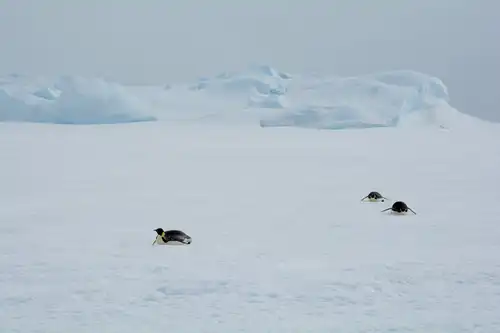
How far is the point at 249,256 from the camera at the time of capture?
188 inches

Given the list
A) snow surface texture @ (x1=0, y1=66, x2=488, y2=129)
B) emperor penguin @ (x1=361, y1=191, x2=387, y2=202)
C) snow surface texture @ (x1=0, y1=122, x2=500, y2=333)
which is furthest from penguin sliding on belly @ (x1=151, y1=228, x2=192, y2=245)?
snow surface texture @ (x1=0, y1=66, x2=488, y2=129)

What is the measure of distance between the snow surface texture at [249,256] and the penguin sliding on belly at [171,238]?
0.11 metres

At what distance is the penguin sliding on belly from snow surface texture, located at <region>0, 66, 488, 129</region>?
2928 cm

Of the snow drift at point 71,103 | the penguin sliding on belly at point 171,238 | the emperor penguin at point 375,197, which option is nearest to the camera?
the penguin sliding on belly at point 171,238

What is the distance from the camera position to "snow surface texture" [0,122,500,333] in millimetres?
3332

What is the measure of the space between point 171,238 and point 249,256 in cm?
74

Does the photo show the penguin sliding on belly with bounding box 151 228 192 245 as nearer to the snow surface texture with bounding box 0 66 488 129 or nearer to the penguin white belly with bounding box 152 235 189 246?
the penguin white belly with bounding box 152 235 189 246

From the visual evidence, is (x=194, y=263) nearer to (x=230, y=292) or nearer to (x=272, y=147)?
(x=230, y=292)

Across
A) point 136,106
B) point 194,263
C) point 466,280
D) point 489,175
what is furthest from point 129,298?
point 136,106

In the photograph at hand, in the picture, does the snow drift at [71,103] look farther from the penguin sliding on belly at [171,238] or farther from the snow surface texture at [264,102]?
the penguin sliding on belly at [171,238]

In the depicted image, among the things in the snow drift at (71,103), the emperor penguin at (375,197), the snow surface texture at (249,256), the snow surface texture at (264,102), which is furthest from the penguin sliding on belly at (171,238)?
the snow drift at (71,103)

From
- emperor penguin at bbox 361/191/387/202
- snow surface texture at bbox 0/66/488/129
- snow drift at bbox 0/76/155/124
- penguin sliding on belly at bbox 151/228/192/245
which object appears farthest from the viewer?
snow surface texture at bbox 0/66/488/129

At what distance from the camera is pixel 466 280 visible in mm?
4082

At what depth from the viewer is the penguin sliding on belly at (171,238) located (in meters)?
5.14
